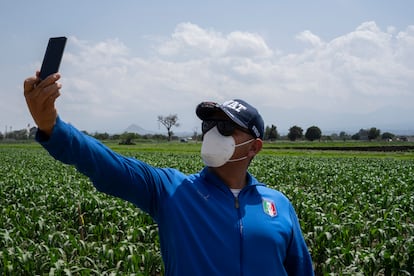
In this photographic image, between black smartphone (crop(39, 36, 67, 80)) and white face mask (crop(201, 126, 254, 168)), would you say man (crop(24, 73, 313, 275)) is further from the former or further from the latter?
black smartphone (crop(39, 36, 67, 80))

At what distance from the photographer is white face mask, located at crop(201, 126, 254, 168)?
2.49 m

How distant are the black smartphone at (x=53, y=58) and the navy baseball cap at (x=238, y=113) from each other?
0.92 meters

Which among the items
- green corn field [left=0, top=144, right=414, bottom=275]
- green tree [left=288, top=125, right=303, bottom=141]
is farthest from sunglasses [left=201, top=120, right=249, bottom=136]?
green tree [left=288, top=125, right=303, bottom=141]

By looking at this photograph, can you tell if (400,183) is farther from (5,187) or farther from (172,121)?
(172,121)

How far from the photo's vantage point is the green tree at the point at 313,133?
327ft

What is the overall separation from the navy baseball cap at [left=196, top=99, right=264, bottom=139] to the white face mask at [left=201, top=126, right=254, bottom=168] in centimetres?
11

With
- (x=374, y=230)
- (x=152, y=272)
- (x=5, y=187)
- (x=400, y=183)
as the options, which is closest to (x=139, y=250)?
(x=152, y=272)

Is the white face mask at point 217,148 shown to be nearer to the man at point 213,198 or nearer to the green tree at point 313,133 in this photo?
the man at point 213,198

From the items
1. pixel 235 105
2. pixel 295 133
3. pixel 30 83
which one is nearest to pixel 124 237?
pixel 235 105

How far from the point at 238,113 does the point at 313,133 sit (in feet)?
330

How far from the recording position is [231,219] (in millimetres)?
2305

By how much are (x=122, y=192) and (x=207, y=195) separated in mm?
479

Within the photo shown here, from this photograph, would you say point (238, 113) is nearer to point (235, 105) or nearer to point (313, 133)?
point (235, 105)

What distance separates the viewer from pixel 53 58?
5.73ft
